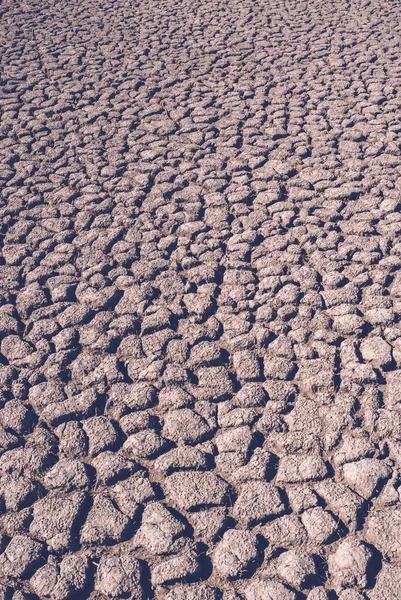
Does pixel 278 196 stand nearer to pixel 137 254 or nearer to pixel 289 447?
pixel 137 254

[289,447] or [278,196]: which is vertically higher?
[278,196]

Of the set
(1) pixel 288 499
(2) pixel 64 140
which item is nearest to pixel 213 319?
(1) pixel 288 499

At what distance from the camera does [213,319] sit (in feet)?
11.8

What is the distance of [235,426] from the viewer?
2.96 m

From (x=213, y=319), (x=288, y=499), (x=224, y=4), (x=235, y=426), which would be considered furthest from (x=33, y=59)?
(x=288, y=499)

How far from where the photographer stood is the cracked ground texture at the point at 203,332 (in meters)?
2.48

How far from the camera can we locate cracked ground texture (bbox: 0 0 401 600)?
2.48m

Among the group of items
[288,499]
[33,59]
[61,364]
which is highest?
[33,59]

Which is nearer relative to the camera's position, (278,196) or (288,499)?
(288,499)

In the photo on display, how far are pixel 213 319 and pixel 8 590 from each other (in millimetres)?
1761

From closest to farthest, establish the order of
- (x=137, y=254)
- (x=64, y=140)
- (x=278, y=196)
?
(x=137, y=254), (x=278, y=196), (x=64, y=140)

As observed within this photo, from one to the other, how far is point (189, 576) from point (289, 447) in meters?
0.74

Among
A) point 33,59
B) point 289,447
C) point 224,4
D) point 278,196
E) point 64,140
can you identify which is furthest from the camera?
point 224,4

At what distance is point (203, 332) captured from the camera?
3496mm
